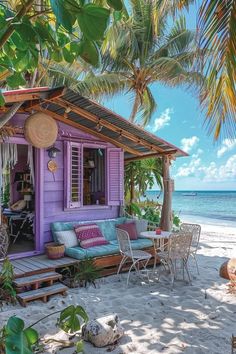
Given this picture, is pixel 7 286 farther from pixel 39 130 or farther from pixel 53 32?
pixel 53 32

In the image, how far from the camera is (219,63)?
3166mm

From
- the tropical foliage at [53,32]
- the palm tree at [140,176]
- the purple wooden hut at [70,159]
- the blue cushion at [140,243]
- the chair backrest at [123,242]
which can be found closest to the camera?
the tropical foliage at [53,32]

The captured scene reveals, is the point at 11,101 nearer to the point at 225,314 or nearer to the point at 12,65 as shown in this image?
the point at 12,65

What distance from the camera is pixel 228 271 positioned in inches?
223

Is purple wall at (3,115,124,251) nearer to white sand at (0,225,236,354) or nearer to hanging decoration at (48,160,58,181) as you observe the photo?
hanging decoration at (48,160,58,181)

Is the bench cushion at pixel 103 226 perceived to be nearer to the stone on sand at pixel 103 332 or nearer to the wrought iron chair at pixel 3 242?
the wrought iron chair at pixel 3 242

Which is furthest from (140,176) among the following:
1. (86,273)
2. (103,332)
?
(103,332)

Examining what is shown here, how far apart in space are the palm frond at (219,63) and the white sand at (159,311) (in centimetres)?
232

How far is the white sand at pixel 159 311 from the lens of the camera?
3449 mm

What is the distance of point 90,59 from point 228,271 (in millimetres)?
5404

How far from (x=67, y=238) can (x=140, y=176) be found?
4.36 m

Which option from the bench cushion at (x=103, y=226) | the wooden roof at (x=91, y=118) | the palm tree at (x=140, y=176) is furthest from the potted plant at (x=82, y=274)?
the palm tree at (x=140, y=176)

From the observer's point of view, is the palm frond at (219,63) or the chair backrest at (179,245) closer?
the palm frond at (219,63)

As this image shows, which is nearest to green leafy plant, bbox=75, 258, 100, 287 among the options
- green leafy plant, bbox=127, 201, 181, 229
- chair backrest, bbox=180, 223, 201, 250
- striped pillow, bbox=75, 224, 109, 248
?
striped pillow, bbox=75, 224, 109, 248
